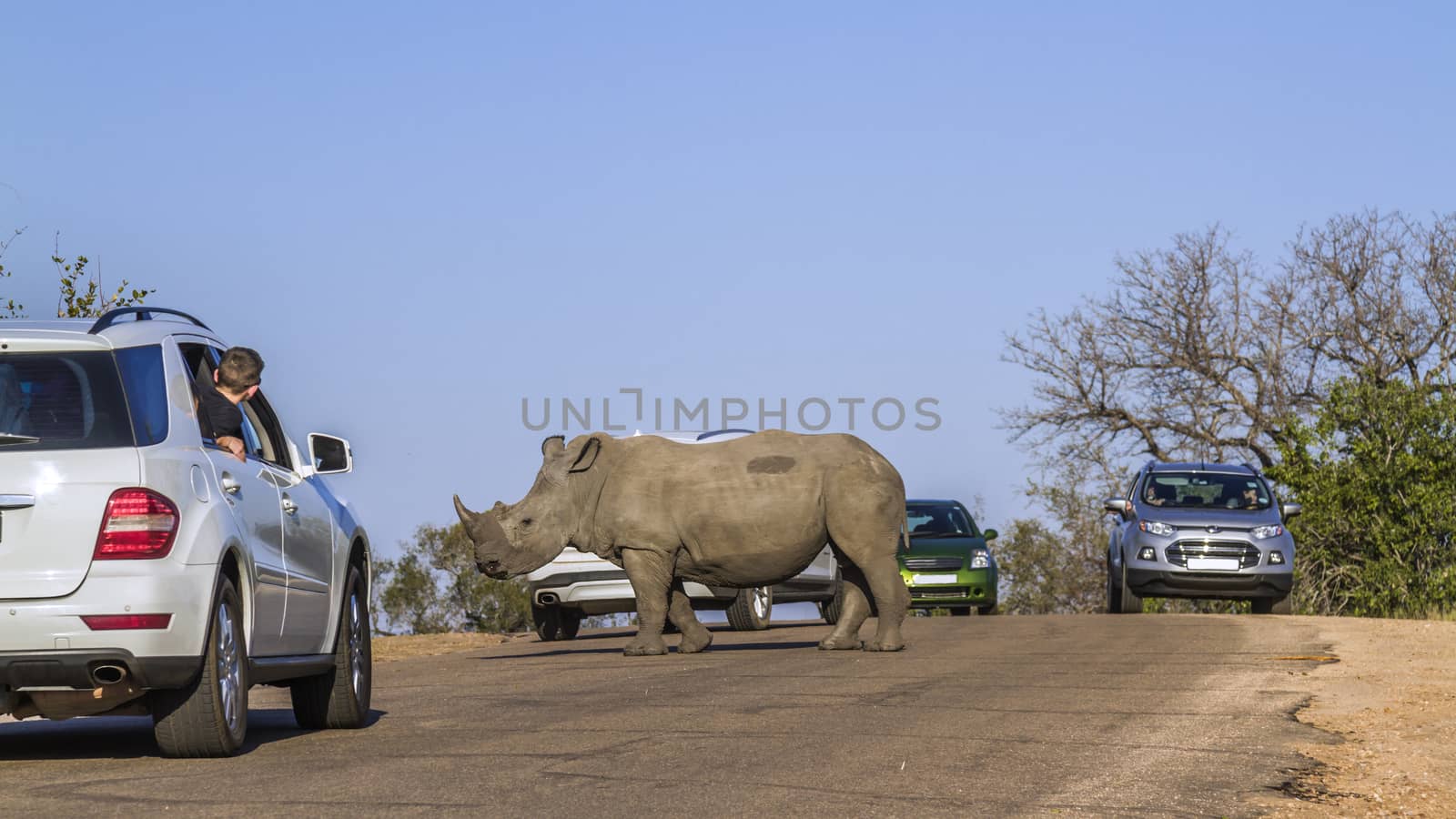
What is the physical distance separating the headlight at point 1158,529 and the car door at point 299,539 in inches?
641

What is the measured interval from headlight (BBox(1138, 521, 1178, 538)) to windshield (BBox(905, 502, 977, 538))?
322 cm

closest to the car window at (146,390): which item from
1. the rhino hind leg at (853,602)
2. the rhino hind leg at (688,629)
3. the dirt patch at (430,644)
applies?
the rhino hind leg at (688,629)

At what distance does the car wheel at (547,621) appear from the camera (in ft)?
68.2

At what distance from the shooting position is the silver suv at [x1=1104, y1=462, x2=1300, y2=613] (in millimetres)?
24859

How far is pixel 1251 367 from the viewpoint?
1670 inches

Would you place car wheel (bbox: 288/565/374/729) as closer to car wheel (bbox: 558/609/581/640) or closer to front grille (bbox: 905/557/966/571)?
car wheel (bbox: 558/609/581/640)

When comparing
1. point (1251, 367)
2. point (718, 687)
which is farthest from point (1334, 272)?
point (718, 687)

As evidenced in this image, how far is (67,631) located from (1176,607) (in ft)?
122

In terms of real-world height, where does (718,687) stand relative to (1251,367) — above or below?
below

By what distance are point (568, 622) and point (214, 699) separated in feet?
43.4

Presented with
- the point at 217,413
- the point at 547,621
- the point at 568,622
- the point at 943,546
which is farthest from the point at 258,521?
the point at 943,546

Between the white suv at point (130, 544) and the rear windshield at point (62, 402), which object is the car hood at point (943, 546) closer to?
the white suv at point (130, 544)

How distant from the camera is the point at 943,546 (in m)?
27.5

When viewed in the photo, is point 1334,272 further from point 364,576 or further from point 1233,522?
point 364,576
